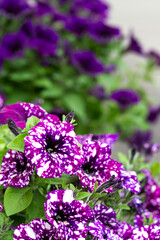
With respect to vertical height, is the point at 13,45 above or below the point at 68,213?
above

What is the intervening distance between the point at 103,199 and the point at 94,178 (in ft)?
0.18

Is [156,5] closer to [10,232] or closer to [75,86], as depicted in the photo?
[75,86]

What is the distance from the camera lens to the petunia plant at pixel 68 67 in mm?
2254

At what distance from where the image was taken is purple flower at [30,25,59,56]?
7.25ft

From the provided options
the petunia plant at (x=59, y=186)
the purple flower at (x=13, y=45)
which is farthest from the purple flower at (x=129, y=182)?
the purple flower at (x=13, y=45)

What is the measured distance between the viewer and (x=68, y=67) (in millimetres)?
2348

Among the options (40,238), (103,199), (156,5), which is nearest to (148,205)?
(103,199)

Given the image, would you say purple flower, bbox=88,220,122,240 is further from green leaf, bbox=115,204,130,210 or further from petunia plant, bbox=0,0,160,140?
petunia plant, bbox=0,0,160,140

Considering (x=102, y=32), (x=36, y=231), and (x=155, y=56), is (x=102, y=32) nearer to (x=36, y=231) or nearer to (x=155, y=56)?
(x=155, y=56)

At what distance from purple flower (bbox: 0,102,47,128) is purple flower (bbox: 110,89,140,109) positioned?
4.88 feet

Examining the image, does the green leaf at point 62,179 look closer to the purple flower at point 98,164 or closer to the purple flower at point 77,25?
the purple flower at point 98,164

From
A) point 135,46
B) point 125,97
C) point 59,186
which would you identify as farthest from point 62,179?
point 135,46

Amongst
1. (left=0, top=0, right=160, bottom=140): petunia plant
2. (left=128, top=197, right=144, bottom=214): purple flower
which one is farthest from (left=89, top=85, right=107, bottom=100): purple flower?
(left=128, top=197, right=144, bottom=214): purple flower

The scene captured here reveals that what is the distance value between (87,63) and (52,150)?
1.65 m
